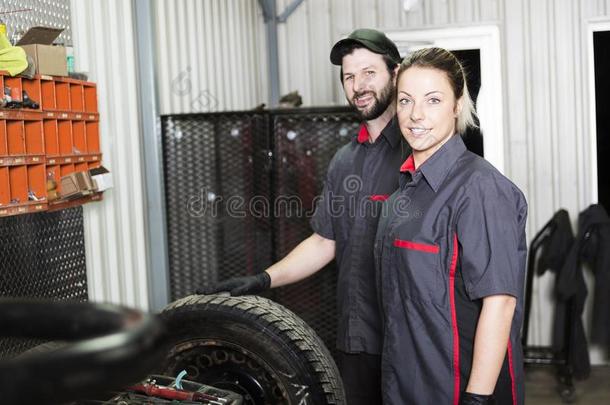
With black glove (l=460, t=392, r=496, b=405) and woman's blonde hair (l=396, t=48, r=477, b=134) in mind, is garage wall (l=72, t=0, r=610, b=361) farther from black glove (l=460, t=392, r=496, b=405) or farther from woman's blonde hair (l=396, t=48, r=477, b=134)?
black glove (l=460, t=392, r=496, b=405)

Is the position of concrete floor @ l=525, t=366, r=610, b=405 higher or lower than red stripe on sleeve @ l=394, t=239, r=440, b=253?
lower

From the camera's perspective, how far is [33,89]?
249 centimetres

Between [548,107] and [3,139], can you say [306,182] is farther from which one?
[548,107]

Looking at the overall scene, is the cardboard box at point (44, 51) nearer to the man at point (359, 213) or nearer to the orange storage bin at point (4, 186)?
the orange storage bin at point (4, 186)

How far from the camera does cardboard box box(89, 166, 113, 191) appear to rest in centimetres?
287

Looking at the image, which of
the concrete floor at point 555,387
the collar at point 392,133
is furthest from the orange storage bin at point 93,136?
the concrete floor at point 555,387

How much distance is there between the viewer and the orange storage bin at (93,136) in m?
2.90

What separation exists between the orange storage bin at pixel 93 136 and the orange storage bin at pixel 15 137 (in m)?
0.45

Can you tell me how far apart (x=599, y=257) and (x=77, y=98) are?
3376 mm

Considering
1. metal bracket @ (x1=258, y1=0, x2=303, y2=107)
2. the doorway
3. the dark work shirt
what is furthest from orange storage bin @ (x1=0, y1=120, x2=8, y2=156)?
the doorway

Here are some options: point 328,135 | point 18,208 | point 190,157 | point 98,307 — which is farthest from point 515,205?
point 190,157

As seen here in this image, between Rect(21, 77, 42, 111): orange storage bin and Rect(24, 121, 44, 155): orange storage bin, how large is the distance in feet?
0.21

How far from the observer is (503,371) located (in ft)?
6.22

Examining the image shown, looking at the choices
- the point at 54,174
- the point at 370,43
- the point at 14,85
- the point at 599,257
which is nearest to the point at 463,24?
the point at 599,257
